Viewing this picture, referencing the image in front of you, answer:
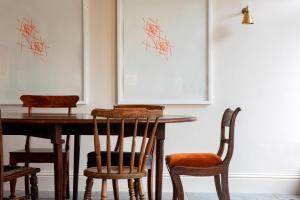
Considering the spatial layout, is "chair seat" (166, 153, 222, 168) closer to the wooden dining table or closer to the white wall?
the wooden dining table

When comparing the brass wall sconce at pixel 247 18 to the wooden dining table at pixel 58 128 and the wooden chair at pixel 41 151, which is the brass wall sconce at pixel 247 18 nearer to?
the wooden dining table at pixel 58 128

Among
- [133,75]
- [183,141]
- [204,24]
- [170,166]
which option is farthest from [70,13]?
[170,166]

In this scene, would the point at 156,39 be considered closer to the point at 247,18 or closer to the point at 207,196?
the point at 247,18

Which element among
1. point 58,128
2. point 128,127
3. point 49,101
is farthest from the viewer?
point 49,101

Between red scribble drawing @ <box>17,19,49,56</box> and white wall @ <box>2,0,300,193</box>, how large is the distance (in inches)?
16.7

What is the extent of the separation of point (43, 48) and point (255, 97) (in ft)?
6.56

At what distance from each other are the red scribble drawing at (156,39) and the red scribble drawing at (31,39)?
37.2 inches

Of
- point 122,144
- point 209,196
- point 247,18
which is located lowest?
point 209,196

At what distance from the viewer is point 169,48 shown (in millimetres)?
4008

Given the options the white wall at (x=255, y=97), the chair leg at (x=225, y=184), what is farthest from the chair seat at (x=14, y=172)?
the white wall at (x=255, y=97)

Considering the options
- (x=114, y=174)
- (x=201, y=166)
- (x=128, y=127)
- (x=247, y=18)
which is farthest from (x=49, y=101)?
(x=247, y=18)

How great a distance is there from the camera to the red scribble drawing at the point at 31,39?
4039 mm

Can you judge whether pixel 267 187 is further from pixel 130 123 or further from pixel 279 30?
pixel 130 123

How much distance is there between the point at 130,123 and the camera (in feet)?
8.55
